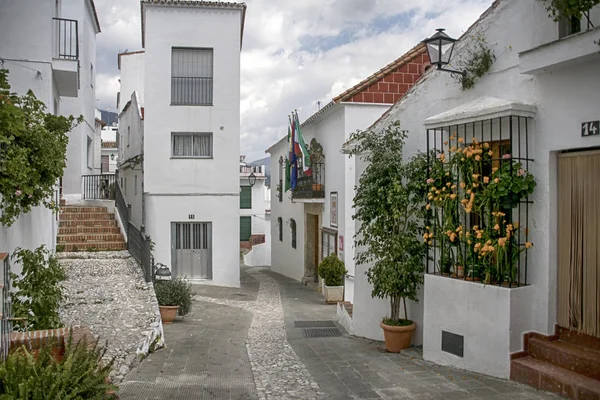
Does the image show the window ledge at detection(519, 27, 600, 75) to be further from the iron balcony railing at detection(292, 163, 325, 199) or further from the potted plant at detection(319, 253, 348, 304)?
the iron balcony railing at detection(292, 163, 325, 199)

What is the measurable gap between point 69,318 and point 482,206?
6443 mm

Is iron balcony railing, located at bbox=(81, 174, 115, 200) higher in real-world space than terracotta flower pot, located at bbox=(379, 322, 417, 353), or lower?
higher

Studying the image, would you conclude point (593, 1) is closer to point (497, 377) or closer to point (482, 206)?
point (482, 206)

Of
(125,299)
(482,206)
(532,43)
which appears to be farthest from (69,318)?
(532,43)

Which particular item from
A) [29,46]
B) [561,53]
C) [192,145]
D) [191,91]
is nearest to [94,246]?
[192,145]

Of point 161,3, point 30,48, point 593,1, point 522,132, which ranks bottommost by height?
point 522,132

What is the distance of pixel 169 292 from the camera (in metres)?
11.1

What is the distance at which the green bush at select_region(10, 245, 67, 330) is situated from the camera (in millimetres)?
6562

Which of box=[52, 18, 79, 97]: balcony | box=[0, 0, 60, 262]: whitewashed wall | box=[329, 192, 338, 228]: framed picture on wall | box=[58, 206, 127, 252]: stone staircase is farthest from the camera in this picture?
box=[329, 192, 338, 228]: framed picture on wall

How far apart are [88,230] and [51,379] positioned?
12.6 meters

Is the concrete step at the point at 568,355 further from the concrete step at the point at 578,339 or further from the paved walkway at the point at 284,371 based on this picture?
the paved walkway at the point at 284,371

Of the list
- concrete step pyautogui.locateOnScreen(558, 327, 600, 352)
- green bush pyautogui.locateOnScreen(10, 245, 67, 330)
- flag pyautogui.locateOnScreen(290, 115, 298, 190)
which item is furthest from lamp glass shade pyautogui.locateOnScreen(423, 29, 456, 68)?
flag pyautogui.locateOnScreen(290, 115, 298, 190)

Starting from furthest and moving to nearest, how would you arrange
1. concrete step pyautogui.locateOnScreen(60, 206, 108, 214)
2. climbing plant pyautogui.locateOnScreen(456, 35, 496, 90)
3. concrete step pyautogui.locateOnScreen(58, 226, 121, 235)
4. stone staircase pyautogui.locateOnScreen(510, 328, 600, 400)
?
concrete step pyautogui.locateOnScreen(60, 206, 108, 214), concrete step pyautogui.locateOnScreen(58, 226, 121, 235), climbing plant pyautogui.locateOnScreen(456, 35, 496, 90), stone staircase pyautogui.locateOnScreen(510, 328, 600, 400)

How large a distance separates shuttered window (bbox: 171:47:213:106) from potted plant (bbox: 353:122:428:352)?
1095cm
